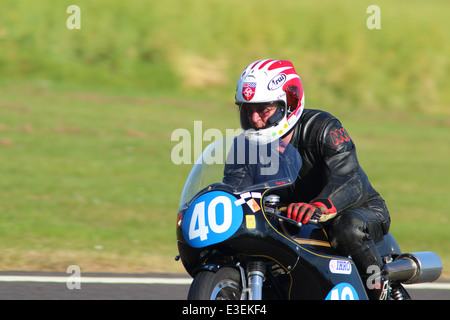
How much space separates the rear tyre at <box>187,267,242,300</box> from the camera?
14.1 feet

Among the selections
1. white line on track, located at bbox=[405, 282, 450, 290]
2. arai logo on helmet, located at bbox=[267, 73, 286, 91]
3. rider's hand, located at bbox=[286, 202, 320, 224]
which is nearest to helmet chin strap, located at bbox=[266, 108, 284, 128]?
arai logo on helmet, located at bbox=[267, 73, 286, 91]

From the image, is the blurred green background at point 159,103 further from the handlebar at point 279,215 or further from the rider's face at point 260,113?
the handlebar at point 279,215

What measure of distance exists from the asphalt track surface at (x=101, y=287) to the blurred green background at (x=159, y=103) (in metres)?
0.52

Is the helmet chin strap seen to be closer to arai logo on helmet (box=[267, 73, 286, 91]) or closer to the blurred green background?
arai logo on helmet (box=[267, 73, 286, 91])

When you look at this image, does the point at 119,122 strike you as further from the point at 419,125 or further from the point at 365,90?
the point at 365,90

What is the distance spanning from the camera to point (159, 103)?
2241 centimetres

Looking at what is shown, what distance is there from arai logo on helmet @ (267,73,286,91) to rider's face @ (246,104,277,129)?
12cm

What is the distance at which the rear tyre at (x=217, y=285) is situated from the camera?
4.31 m

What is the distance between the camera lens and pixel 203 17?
30750 mm

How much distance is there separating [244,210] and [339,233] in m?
0.79

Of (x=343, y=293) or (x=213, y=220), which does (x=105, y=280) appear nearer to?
(x=343, y=293)

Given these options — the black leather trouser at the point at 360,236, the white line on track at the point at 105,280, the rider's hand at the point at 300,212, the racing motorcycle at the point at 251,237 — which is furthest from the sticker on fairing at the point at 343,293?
the white line on track at the point at 105,280

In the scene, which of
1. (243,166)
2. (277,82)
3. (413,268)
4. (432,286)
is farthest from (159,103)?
(243,166)
